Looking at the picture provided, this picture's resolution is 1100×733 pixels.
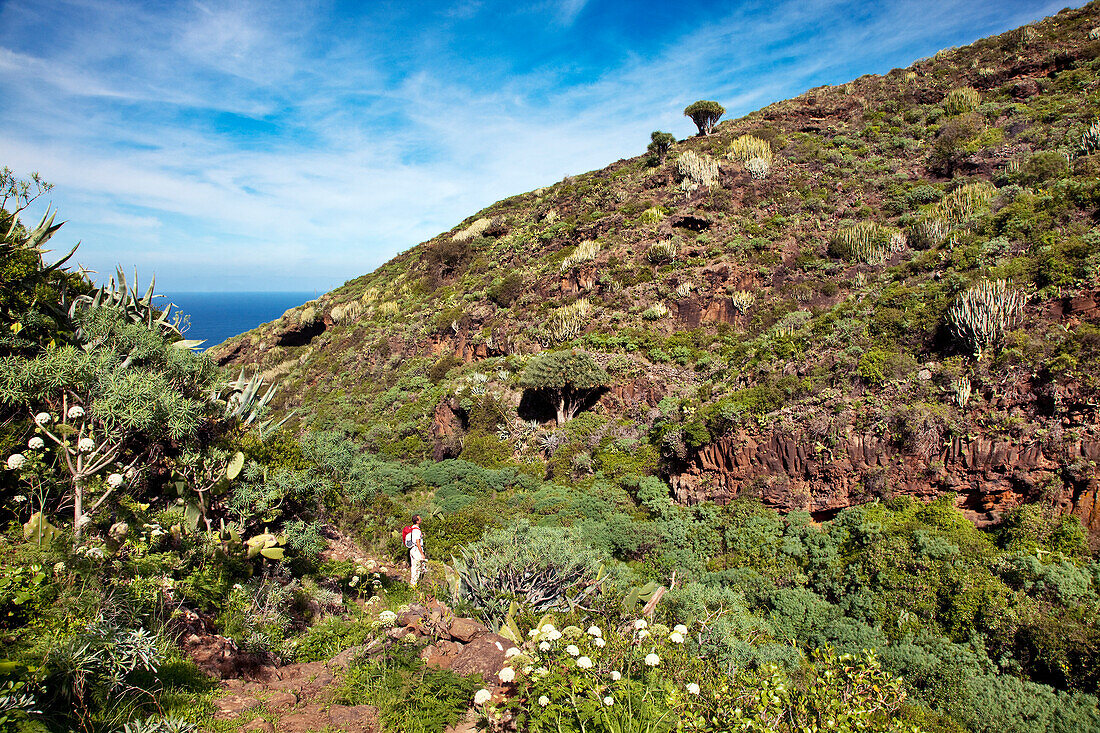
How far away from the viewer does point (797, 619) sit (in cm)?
684

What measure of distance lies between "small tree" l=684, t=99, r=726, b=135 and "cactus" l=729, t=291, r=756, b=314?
17670mm

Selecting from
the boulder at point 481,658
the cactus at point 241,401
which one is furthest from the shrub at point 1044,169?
the cactus at point 241,401

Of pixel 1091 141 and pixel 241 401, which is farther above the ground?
pixel 1091 141

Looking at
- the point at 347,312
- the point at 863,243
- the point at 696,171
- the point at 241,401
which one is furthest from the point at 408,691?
the point at 347,312

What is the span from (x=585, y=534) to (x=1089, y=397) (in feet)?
24.6

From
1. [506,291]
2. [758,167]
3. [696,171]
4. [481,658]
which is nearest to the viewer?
[481,658]

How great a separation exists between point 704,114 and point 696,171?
29.7ft

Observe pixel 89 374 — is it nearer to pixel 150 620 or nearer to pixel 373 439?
pixel 150 620

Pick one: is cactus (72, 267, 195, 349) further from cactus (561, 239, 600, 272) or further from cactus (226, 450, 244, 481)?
cactus (561, 239, 600, 272)

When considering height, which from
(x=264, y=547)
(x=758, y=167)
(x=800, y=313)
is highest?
(x=758, y=167)

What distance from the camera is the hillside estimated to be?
7.97 metres

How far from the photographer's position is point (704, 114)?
95.2 ft

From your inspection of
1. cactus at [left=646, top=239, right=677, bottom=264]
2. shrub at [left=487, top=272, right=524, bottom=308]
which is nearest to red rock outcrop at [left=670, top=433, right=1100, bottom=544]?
cactus at [left=646, top=239, right=677, bottom=264]

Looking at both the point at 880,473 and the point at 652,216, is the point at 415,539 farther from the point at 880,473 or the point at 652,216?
the point at 652,216
